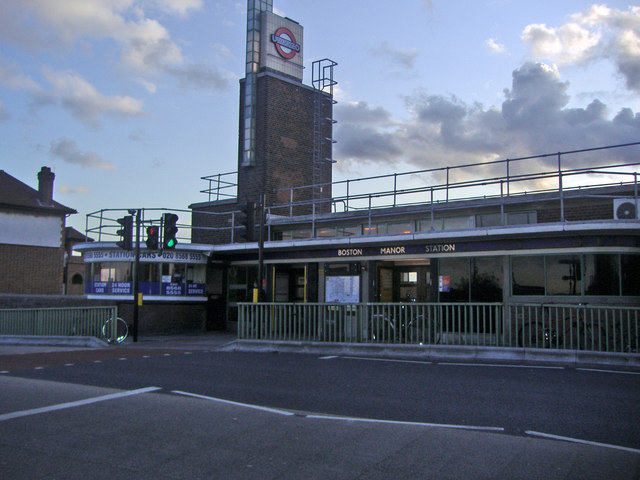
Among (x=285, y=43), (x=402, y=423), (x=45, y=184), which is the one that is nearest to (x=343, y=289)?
(x=285, y=43)

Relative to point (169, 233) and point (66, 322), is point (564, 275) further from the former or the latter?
point (66, 322)

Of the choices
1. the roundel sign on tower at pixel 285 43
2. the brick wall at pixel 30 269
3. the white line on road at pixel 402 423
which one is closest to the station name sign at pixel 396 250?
the white line on road at pixel 402 423

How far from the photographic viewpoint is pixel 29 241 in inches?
1623

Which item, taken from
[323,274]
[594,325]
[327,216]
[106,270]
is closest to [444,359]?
[594,325]

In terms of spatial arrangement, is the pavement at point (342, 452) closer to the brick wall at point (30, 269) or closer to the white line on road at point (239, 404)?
the white line on road at point (239, 404)

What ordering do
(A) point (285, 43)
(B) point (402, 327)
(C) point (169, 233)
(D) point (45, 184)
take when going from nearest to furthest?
1. (B) point (402, 327)
2. (C) point (169, 233)
3. (A) point (285, 43)
4. (D) point (45, 184)

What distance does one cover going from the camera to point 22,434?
643 cm

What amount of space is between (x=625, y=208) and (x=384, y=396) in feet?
36.3

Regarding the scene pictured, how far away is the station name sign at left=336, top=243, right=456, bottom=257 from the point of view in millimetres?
18000

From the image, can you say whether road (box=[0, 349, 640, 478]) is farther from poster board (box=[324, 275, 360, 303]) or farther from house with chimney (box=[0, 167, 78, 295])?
house with chimney (box=[0, 167, 78, 295])

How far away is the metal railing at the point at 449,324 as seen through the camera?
40.3 ft

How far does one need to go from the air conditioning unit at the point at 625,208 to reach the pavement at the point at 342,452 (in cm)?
1191

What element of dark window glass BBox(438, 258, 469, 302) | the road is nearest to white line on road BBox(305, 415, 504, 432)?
the road

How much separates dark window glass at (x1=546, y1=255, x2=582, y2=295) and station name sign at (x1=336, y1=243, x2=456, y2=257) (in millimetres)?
2798
